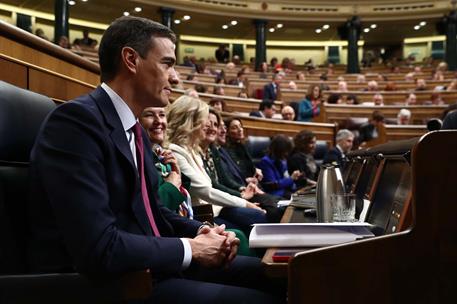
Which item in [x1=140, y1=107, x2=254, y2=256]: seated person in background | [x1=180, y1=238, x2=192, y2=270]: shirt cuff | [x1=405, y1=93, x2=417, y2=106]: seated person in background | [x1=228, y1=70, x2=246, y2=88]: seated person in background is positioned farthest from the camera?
[x1=228, y1=70, x2=246, y2=88]: seated person in background

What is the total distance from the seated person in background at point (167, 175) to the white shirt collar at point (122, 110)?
0.47m

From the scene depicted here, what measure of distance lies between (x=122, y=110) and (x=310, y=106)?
5.77m

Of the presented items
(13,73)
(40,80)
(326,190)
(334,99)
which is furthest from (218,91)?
(326,190)

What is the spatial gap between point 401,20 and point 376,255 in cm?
1293

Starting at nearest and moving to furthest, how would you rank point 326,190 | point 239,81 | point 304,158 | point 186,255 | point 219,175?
point 186,255 → point 326,190 → point 219,175 → point 304,158 → point 239,81

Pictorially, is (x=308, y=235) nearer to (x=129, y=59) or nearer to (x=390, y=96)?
(x=129, y=59)

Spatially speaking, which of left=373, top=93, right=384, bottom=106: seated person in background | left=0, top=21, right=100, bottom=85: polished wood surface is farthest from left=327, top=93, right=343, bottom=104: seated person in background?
left=0, top=21, right=100, bottom=85: polished wood surface

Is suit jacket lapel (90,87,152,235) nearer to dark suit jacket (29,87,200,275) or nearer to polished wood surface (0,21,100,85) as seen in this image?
dark suit jacket (29,87,200,275)

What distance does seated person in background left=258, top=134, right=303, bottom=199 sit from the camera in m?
3.53

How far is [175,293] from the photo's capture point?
96 cm

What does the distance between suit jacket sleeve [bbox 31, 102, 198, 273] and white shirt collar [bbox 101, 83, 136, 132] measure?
0.36 ft

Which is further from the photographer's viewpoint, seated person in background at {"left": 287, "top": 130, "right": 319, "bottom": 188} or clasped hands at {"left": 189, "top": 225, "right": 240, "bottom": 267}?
seated person in background at {"left": 287, "top": 130, "right": 319, "bottom": 188}

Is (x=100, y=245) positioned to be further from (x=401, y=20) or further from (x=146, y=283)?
(x=401, y=20)

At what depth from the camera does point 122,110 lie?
104 centimetres
